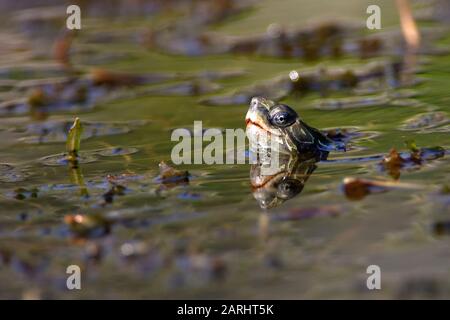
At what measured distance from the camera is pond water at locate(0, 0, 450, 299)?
3.62 meters

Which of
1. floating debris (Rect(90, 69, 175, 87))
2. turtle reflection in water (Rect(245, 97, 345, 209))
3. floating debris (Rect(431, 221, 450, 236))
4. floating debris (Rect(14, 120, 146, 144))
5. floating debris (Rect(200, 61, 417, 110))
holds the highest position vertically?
floating debris (Rect(90, 69, 175, 87))

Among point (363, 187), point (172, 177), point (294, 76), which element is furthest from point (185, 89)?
point (363, 187)

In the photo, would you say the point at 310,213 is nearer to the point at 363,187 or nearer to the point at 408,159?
the point at 363,187

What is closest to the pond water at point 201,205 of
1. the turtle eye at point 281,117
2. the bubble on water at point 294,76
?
the bubble on water at point 294,76

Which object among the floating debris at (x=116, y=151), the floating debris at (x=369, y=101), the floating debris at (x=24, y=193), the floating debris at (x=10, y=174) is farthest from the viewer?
the floating debris at (x=369, y=101)

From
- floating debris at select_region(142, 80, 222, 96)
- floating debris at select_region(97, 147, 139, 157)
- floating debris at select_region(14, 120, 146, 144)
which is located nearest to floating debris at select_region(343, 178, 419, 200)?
floating debris at select_region(97, 147, 139, 157)

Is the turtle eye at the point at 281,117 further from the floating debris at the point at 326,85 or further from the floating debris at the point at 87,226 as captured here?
the floating debris at the point at 87,226

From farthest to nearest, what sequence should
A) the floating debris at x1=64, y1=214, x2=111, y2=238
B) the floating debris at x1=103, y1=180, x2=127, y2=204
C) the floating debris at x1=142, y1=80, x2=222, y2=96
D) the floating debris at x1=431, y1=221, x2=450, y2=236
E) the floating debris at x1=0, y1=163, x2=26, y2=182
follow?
1. the floating debris at x1=142, y1=80, x2=222, y2=96
2. the floating debris at x1=0, y1=163, x2=26, y2=182
3. the floating debris at x1=103, y1=180, x2=127, y2=204
4. the floating debris at x1=64, y1=214, x2=111, y2=238
5. the floating debris at x1=431, y1=221, x2=450, y2=236

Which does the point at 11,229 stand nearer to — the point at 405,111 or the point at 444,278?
the point at 444,278

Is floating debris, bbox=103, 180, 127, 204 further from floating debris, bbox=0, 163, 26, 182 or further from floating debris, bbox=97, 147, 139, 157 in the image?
floating debris, bbox=97, 147, 139, 157

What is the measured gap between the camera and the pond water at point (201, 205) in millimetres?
3619

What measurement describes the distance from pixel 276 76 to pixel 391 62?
3.47 ft

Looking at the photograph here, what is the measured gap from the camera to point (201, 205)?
4512 millimetres
